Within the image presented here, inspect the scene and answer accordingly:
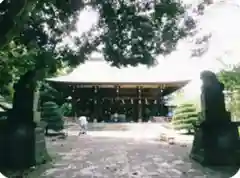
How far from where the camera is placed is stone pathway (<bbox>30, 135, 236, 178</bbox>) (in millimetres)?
2211

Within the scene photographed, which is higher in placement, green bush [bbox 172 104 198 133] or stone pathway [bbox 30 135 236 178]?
green bush [bbox 172 104 198 133]

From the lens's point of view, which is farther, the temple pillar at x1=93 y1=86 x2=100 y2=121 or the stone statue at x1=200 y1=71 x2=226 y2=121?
the temple pillar at x1=93 y1=86 x2=100 y2=121

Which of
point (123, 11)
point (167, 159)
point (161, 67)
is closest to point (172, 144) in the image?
point (167, 159)

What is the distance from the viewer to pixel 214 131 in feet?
7.75

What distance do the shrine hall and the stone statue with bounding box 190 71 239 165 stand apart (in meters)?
0.20

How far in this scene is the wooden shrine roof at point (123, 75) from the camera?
2.38 metres

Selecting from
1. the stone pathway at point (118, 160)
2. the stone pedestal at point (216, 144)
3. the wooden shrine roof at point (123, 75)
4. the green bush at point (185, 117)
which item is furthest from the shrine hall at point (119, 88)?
the stone pedestal at point (216, 144)

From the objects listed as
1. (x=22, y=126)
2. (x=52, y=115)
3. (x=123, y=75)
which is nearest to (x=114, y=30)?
(x=123, y=75)

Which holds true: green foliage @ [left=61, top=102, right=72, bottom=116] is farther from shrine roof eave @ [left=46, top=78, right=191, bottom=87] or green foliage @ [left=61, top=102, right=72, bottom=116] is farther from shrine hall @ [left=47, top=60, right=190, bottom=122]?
shrine roof eave @ [left=46, top=78, right=191, bottom=87]

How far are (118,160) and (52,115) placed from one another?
24.2 inches

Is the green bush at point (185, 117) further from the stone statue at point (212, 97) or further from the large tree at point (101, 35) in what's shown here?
the large tree at point (101, 35)

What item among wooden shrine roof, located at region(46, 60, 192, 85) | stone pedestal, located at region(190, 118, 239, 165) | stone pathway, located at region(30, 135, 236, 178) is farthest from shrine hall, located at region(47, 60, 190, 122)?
stone pedestal, located at region(190, 118, 239, 165)

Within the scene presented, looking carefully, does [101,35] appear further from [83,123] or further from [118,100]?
[83,123]

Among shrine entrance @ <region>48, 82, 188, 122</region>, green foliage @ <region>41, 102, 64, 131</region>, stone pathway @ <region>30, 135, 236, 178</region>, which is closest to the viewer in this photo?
stone pathway @ <region>30, 135, 236, 178</region>
